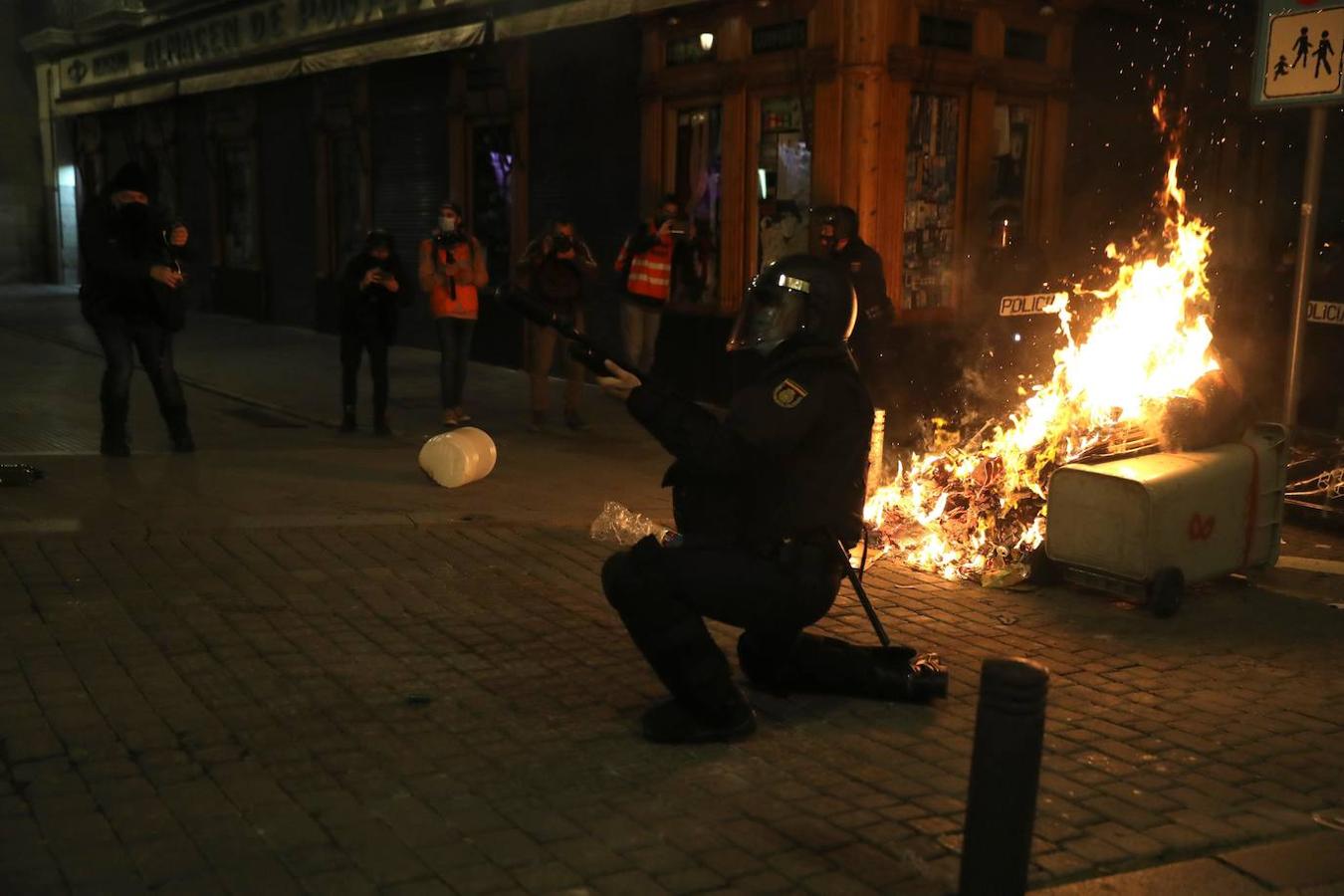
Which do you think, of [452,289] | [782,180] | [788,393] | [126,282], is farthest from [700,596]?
[782,180]

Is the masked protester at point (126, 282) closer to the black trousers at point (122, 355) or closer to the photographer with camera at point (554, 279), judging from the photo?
the black trousers at point (122, 355)

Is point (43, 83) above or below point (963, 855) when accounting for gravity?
above

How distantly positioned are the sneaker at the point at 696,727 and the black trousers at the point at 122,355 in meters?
6.05

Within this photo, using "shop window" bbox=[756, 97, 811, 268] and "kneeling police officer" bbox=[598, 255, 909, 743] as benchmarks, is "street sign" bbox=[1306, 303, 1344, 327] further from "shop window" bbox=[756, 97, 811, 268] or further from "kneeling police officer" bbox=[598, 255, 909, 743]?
"kneeling police officer" bbox=[598, 255, 909, 743]

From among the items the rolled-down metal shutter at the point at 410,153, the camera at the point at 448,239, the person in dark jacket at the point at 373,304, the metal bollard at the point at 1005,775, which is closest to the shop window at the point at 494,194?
the rolled-down metal shutter at the point at 410,153

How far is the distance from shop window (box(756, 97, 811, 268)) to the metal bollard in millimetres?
9368

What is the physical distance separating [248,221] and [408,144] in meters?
5.76

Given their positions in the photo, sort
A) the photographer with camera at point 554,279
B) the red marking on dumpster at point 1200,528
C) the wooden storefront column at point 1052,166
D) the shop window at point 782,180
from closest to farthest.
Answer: the red marking on dumpster at point 1200,528
the photographer with camera at point 554,279
the shop window at point 782,180
the wooden storefront column at point 1052,166

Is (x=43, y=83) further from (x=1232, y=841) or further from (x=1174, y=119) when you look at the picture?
(x=1232, y=841)

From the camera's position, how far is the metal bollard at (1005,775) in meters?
3.50

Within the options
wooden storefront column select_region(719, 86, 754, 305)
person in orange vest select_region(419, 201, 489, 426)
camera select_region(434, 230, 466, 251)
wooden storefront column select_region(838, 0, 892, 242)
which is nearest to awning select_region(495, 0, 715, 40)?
wooden storefront column select_region(719, 86, 754, 305)

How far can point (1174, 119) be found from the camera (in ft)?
49.2

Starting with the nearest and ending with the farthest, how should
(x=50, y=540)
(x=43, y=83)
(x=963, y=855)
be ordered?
(x=963, y=855), (x=50, y=540), (x=43, y=83)

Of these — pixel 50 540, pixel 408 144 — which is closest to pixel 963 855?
pixel 50 540
